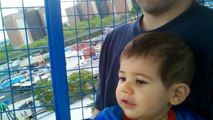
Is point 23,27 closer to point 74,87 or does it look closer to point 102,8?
point 102,8

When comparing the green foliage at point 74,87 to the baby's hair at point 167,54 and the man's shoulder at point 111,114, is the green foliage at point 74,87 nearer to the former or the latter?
the man's shoulder at point 111,114

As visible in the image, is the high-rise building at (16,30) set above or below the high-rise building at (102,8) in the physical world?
below

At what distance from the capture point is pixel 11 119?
1.89m

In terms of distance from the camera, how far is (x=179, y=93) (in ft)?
2.71

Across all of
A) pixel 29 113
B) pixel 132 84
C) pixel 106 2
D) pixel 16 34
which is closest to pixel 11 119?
pixel 29 113

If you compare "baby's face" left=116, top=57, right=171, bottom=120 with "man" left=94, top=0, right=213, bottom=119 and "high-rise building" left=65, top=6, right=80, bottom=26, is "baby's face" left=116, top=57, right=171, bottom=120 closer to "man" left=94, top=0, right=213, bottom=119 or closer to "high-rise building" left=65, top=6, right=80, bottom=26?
"man" left=94, top=0, right=213, bottom=119

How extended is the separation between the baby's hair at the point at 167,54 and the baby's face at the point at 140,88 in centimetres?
2

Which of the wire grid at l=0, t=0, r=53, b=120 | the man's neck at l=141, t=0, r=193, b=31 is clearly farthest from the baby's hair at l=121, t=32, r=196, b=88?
the wire grid at l=0, t=0, r=53, b=120

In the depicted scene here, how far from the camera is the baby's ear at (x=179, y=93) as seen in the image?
0.81 meters

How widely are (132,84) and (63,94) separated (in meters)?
0.50

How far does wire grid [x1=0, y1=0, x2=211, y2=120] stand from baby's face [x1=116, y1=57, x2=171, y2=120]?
69cm

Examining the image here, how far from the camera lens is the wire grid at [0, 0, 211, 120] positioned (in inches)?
65.2

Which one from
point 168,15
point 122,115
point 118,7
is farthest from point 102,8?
point 122,115

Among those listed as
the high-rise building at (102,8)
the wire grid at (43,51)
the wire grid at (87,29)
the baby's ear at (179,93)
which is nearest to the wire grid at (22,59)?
the wire grid at (43,51)
